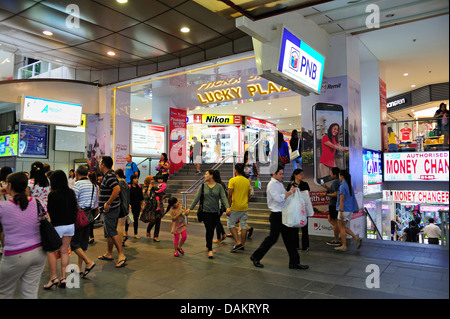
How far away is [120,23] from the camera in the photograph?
8.12m

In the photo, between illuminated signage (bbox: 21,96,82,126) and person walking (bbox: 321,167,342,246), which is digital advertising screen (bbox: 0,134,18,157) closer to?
illuminated signage (bbox: 21,96,82,126)

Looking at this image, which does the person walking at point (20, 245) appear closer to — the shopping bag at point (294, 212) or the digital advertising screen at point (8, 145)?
the shopping bag at point (294, 212)

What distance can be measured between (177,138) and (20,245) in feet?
36.0

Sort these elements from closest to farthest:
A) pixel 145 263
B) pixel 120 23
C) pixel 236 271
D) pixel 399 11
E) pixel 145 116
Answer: pixel 236 271 → pixel 145 263 → pixel 399 11 → pixel 120 23 → pixel 145 116

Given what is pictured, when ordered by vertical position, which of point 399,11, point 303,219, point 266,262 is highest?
point 399,11

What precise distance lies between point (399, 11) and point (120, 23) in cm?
630

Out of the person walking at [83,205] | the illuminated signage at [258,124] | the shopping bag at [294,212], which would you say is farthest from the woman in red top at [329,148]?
the illuminated signage at [258,124]

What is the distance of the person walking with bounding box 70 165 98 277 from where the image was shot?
14.4 ft

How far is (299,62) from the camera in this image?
18.8 feet

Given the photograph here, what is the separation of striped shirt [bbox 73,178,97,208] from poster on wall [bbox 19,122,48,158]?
12.1 m

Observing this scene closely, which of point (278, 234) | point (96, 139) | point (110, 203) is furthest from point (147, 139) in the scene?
point (278, 234)

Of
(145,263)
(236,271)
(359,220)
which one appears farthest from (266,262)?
(359,220)

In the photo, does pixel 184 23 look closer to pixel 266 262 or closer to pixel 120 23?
pixel 120 23
